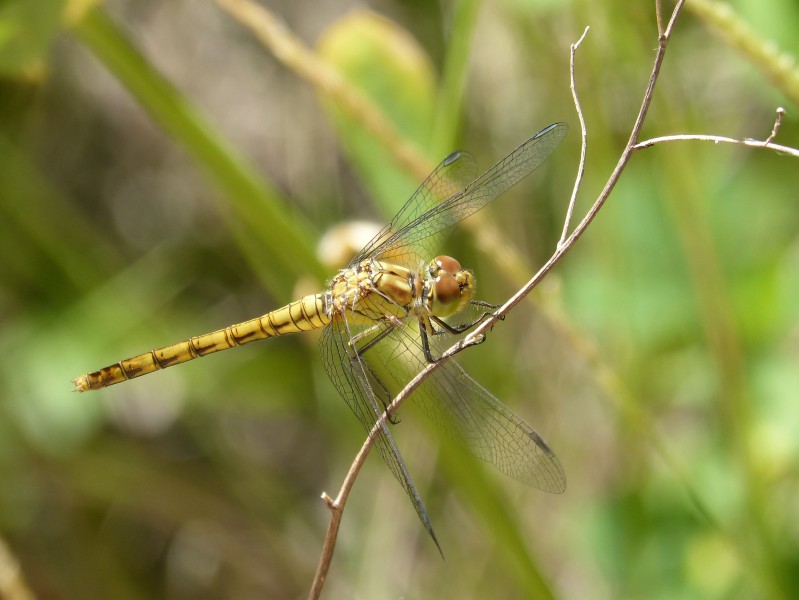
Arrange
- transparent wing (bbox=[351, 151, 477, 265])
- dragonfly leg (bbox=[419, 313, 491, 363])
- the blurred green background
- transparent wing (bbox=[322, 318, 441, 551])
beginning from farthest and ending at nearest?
the blurred green background, transparent wing (bbox=[351, 151, 477, 265]), dragonfly leg (bbox=[419, 313, 491, 363]), transparent wing (bbox=[322, 318, 441, 551])

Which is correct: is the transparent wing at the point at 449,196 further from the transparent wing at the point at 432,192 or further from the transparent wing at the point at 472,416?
the transparent wing at the point at 472,416

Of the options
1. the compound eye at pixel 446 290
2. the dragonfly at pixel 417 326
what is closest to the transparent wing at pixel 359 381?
the dragonfly at pixel 417 326

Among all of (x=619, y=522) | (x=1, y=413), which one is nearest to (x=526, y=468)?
(x=619, y=522)

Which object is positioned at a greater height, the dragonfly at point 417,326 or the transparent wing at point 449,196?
the transparent wing at point 449,196

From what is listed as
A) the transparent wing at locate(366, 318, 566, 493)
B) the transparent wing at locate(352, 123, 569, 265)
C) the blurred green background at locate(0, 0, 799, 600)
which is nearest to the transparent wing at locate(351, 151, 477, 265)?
the transparent wing at locate(352, 123, 569, 265)

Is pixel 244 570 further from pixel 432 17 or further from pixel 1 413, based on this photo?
pixel 432 17

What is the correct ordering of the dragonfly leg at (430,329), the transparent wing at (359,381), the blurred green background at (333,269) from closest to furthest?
1. the transparent wing at (359,381)
2. the dragonfly leg at (430,329)
3. the blurred green background at (333,269)

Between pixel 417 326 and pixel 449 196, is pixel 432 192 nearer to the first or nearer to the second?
pixel 449 196

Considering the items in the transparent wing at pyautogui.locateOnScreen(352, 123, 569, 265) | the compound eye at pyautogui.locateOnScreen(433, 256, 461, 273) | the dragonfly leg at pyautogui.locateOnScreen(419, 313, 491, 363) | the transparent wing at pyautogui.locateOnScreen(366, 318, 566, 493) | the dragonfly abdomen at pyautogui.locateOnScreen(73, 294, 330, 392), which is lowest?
the transparent wing at pyautogui.locateOnScreen(366, 318, 566, 493)

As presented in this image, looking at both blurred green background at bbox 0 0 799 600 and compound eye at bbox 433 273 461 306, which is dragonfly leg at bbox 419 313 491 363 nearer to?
compound eye at bbox 433 273 461 306
